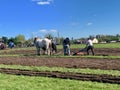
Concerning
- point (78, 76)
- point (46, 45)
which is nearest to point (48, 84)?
point (78, 76)

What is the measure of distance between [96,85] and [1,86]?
4.02 meters

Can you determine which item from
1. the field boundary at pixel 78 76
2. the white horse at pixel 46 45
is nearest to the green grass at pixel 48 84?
the field boundary at pixel 78 76

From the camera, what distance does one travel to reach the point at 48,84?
12.3 m

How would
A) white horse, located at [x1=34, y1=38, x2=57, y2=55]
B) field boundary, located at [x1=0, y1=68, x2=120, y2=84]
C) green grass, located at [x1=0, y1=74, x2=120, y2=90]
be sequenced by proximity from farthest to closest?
white horse, located at [x1=34, y1=38, x2=57, y2=55] < field boundary, located at [x1=0, y1=68, x2=120, y2=84] < green grass, located at [x1=0, y1=74, x2=120, y2=90]

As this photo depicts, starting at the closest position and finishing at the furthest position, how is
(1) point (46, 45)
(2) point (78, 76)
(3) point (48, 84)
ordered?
(3) point (48, 84), (2) point (78, 76), (1) point (46, 45)

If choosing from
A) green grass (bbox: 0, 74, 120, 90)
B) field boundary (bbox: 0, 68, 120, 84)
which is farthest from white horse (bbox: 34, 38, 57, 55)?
green grass (bbox: 0, 74, 120, 90)

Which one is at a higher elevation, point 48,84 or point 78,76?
point 78,76

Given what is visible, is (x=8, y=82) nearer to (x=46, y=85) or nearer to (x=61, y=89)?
(x=46, y=85)

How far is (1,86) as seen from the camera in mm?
12297

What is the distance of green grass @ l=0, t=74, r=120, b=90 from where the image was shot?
11.5m

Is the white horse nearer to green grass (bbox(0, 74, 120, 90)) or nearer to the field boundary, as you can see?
the field boundary

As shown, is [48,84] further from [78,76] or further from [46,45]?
[46,45]

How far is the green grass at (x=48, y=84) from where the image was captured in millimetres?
11462

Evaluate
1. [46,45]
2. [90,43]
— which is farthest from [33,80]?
[46,45]
